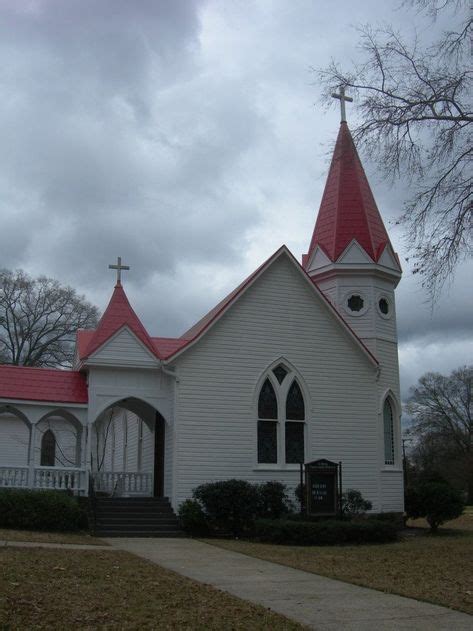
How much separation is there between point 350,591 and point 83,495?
39.9ft

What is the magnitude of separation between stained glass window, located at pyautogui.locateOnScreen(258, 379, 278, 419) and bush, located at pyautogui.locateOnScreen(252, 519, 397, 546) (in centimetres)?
436

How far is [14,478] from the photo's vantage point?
21.0m

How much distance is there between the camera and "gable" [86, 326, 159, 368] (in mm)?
21641

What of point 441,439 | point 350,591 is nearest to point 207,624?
point 350,591

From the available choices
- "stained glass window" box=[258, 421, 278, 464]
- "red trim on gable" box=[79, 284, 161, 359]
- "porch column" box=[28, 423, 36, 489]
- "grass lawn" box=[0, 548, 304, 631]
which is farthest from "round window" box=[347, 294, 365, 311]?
"grass lawn" box=[0, 548, 304, 631]

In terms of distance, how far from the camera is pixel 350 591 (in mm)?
10391

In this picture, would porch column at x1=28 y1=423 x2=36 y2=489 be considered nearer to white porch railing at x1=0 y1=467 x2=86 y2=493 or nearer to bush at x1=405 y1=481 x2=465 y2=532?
white porch railing at x1=0 y1=467 x2=86 y2=493

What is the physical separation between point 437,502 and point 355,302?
738cm

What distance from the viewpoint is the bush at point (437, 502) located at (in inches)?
850

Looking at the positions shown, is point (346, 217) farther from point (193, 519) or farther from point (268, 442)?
point (193, 519)

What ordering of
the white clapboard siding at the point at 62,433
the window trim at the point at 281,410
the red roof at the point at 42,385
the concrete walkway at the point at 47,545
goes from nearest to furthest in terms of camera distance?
the concrete walkway at the point at 47,545 < the red roof at the point at 42,385 < the window trim at the point at 281,410 < the white clapboard siding at the point at 62,433

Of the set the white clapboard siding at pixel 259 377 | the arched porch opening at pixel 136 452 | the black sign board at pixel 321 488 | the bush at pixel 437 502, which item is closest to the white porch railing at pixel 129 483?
the arched porch opening at pixel 136 452

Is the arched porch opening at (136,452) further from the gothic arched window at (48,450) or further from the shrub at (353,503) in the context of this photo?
the gothic arched window at (48,450)

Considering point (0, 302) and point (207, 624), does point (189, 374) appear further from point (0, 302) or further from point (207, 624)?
point (0, 302)
